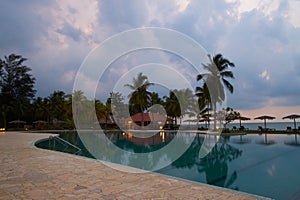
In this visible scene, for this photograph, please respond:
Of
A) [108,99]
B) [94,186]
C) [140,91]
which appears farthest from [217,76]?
[108,99]

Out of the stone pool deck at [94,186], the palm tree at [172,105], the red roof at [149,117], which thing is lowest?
the stone pool deck at [94,186]

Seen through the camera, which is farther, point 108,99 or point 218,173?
point 108,99

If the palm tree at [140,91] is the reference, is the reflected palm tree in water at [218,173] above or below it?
below

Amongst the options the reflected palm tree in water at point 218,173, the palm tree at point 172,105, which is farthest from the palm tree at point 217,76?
the reflected palm tree in water at point 218,173

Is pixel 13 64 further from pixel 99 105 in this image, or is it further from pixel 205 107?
pixel 205 107

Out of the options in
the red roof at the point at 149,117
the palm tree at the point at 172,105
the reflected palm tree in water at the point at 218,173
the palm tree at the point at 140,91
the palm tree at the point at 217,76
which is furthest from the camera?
the red roof at the point at 149,117

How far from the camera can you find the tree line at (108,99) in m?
19.5

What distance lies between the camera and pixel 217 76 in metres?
19.2

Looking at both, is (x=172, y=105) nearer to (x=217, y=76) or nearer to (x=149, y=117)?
(x=149, y=117)

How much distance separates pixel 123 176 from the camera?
12.6 feet

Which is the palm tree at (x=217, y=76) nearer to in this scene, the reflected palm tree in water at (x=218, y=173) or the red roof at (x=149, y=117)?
the reflected palm tree in water at (x=218, y=173)

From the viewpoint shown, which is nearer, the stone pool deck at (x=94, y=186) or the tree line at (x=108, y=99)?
the stone pool deck at (x=94, y=186)

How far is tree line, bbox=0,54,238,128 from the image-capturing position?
19453 mm

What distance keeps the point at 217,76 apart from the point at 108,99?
19.4m
